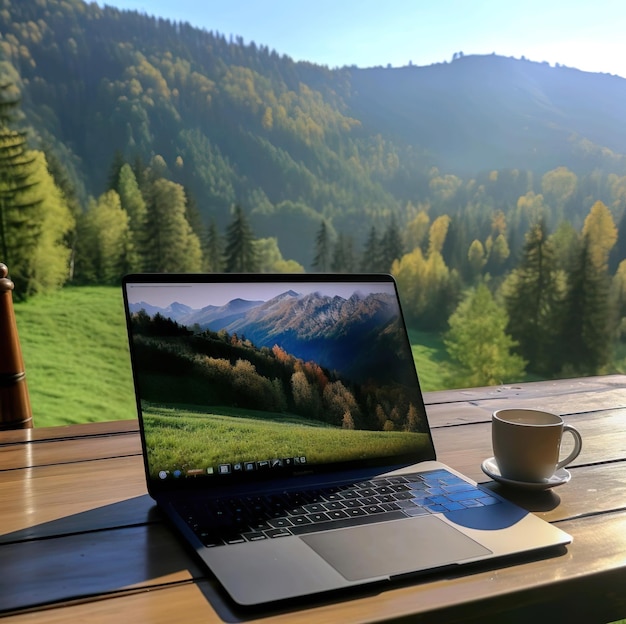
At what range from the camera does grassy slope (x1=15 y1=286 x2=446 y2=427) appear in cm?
520

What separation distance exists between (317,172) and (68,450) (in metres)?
5.79

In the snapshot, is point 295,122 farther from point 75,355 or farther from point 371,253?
point 75,355

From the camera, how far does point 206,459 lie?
2.32 ft

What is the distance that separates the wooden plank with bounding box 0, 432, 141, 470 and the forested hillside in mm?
4519

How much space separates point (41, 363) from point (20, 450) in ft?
15.7

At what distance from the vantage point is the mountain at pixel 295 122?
5574 mm

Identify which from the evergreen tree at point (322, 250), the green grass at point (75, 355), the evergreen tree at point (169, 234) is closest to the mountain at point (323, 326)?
the green grass at point (75, 355)

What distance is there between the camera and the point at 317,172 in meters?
6.46

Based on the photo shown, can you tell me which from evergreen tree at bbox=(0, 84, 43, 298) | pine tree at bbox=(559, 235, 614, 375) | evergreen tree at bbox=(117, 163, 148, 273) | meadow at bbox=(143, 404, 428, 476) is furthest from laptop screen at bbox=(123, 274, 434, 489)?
pine tree at bbox=(559, 235, 614, 375)

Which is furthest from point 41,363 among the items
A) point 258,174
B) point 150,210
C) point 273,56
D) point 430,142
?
point 430,142

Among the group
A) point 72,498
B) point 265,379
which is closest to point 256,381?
point 265,379

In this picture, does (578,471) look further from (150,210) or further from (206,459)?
(150,210)

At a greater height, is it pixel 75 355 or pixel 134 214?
pixel 134 214

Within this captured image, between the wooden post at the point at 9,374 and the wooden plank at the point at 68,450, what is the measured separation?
202mm
